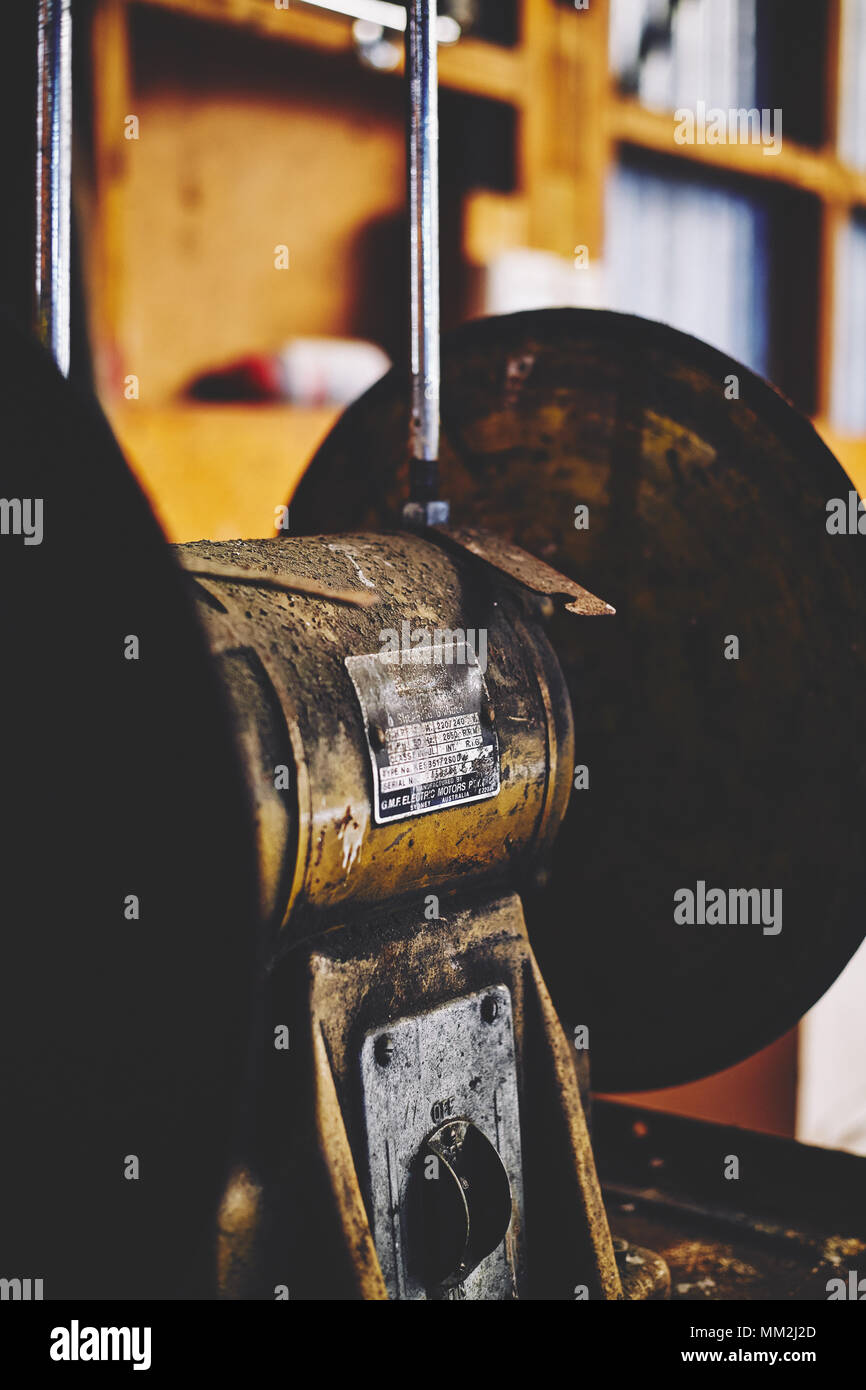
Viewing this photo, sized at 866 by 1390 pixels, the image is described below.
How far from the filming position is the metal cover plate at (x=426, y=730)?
771 millimetres

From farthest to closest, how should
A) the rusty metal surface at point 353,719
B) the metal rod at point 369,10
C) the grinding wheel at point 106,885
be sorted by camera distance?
the metal rod at point 369,10, the rusty metal surface at point 353,719, the grinding wheel at point 106,885

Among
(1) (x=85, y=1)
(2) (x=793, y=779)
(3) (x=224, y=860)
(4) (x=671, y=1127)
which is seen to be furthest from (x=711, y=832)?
(1) (x=85, y=1)

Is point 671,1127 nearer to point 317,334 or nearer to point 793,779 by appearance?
point 793,779

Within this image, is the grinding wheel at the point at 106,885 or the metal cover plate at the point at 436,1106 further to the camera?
the metal cover plate at the point at 436,1106

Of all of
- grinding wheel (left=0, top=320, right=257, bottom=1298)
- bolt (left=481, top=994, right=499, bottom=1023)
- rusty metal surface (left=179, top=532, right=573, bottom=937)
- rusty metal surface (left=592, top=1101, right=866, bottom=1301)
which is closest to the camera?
grinding wheel (left=0, top=320, right=257, bottom=1298)

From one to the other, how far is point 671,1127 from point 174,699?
28.7 inches

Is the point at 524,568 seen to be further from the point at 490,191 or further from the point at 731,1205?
the point at 490,191

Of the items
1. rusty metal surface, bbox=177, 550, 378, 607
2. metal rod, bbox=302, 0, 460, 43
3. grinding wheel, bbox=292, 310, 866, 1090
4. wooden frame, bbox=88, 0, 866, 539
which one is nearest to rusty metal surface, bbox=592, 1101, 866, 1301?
grinding wheel, bbox=292, 310, 866, 1090

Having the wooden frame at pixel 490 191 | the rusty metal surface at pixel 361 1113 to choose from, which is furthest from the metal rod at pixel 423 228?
the wooden frame at pixel 490 191

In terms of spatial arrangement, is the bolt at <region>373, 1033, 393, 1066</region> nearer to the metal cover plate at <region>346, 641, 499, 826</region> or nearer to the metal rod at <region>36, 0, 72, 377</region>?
the metal cover plate at <region>346, 641, 499, 826</region>

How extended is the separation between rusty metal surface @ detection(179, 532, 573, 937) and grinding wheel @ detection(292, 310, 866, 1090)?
10 cm

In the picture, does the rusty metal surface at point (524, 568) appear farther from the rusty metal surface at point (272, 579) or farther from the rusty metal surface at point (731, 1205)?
the rusty metal surface at point (731, 1205)

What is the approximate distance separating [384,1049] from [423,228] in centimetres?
52

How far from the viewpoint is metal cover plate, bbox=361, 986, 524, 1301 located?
77cm
